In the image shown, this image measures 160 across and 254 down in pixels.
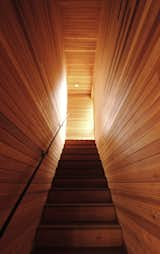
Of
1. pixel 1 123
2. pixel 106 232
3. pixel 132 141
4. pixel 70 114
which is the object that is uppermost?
pixel 70 114

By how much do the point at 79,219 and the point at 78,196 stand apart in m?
0.38

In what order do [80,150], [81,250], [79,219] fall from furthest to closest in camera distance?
[80,150] → [79,219] → [81,250]

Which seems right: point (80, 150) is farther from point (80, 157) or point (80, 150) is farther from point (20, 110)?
point (20, 110)

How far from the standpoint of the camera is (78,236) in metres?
1.84

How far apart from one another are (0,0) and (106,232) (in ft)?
7.68

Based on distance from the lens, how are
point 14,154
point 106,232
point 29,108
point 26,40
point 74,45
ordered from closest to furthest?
point 14,154
point 26,40
point 29,108
point 106,232
point 74,45

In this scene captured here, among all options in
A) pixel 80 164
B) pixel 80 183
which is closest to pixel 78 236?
pixel 80 183

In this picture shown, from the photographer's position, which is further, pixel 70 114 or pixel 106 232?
pixel 70 114

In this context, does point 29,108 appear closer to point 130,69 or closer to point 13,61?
point 13,61

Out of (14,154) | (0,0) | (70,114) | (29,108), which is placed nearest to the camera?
(0,0)

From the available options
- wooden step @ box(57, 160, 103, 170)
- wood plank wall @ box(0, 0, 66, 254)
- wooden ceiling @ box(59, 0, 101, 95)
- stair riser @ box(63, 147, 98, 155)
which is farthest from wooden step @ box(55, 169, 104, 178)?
wooden ceiling @ box(59, 0, 101, 95)

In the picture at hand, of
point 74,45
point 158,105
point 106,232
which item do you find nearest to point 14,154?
point 158,105

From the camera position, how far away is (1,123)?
0.94 metres

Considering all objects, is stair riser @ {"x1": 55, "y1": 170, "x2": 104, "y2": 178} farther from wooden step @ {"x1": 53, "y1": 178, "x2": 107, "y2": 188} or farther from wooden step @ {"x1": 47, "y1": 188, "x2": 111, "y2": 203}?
wooden step @ {"x1": 47, "y1": 188, "x2": 111, "y2": 203}
